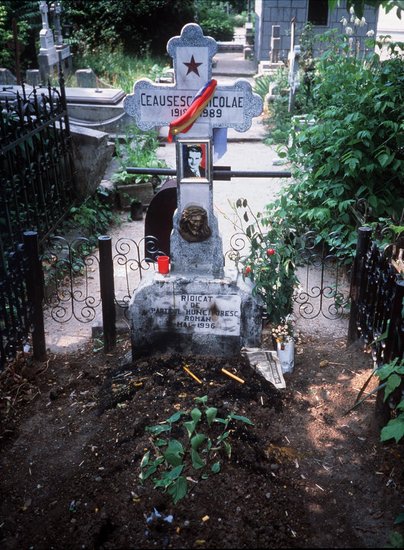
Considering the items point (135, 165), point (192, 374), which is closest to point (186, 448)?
point (192, 374)

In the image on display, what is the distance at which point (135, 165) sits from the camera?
30.6ft

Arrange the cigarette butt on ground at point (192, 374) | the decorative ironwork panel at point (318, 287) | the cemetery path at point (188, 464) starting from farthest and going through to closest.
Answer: the decorative ironwork panel at point (318, 287), the cigarette butt on ground at point (192, 374), the cemetery path at point (188, 464)


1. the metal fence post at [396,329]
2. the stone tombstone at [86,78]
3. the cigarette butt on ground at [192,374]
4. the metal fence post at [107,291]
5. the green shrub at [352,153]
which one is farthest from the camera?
the stone tombstone at [86,78]

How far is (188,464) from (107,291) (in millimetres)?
1967

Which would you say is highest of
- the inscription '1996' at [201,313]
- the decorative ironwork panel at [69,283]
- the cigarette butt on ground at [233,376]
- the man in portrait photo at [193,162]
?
the man in portrait photo at [193,162]

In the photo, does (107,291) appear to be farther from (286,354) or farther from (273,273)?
(286,354)

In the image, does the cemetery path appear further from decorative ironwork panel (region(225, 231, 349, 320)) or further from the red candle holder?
decorative ironwork panel (region(225, 231, 349, 320))

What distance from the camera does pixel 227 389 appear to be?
3.97 metres

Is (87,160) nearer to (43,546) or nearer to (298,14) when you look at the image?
(43,546)

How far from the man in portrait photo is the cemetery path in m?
1.40

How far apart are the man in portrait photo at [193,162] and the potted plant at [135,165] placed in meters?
3.36

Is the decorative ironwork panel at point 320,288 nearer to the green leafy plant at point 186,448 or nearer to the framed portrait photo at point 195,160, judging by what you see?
the framed portrait photo at point 195,160

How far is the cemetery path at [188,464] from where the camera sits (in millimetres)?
2928

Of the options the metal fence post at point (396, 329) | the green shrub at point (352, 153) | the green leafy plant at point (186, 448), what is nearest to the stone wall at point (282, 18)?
the green shrub at point (352, 153)
